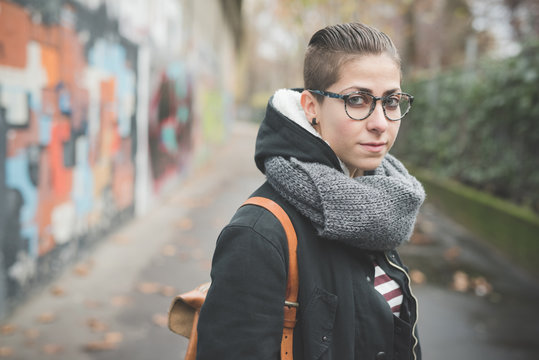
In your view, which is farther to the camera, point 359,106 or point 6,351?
point 6,351

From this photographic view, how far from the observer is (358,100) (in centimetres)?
147

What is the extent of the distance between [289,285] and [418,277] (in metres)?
4.62

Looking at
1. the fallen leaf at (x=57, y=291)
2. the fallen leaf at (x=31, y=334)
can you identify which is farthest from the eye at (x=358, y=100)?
the fallen leaf at (x=57, y=291)

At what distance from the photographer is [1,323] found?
3.89 m

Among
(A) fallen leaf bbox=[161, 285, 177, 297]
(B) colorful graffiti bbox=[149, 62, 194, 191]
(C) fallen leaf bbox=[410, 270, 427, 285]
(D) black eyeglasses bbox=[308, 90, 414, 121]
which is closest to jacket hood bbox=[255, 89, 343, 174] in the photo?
(D) black eyeglasses bbox=[308, 90, 414, 121]

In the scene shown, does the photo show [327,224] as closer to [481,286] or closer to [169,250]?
[481,286]

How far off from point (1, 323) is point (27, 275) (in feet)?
1.64

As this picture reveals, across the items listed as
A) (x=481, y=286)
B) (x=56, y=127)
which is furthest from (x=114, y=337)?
(x=481, y=286)

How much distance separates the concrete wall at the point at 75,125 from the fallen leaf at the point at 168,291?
1.08 m

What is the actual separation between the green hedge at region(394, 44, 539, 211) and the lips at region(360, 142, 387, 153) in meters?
5.58

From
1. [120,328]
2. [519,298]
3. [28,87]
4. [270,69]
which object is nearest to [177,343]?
[120,328]

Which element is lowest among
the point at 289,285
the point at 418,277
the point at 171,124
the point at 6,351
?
the point at 418,277

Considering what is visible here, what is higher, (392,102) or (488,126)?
(392,102)

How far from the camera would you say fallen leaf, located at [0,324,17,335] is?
3.80 m
